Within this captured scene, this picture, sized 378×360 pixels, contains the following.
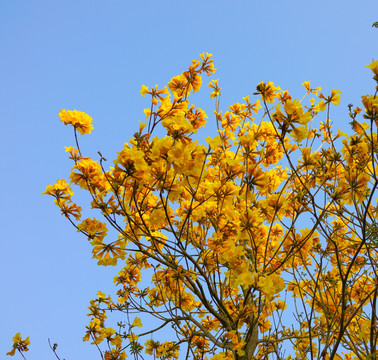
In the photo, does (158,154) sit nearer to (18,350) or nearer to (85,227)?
(85,227)

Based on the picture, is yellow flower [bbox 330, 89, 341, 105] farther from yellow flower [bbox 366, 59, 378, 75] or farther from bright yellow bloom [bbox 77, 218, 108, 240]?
bright yellow bloom [bbox 77, 218, 108, 240]

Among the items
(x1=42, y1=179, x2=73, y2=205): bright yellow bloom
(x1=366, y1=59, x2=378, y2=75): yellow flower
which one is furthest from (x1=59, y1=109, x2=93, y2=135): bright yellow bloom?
(x1=366, y1=59, x2=378, y2=75): yellow flower

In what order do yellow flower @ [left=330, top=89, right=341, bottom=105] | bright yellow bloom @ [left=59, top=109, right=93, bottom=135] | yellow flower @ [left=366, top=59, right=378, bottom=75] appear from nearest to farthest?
yellow flower @ [left=366, top=59, right=378, bottom=75]
bright yellow bloom @ [left=59, top=109, right=93, bottom=135]
yellow flower @ [left=330, top=89, right=341, bottom=105]

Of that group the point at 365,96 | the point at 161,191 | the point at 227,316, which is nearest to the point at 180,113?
the point at 161,191

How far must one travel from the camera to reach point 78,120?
2592 millimetres

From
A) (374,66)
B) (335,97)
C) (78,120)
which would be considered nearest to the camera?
(374,66)

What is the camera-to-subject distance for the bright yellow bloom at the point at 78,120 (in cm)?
256

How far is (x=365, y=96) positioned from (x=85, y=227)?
2.07 meters

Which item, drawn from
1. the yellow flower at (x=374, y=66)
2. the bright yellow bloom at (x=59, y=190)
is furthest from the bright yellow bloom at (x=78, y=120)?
the yellow flower at (x=374, y=66)

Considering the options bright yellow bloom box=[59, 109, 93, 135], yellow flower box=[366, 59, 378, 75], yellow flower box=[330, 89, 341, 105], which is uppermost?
yellow flower box=[330, 89, 341, 105]

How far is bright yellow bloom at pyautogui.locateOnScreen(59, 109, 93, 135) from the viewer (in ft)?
8.40

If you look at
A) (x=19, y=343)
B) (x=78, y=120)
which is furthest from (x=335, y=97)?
(x=19, y=343)

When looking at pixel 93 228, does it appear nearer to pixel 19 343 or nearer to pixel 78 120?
pixel 78 120

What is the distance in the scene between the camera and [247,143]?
269 centimetres
